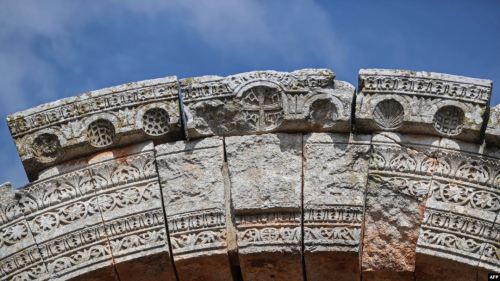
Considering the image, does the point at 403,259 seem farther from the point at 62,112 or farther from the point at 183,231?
the point at 62,112

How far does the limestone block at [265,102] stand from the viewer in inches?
368

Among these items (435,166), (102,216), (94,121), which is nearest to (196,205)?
(102,216)

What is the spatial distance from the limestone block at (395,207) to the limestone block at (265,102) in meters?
0.47

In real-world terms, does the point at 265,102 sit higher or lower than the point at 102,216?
higher

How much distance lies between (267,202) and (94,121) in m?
1.47

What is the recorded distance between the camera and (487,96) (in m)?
9.18

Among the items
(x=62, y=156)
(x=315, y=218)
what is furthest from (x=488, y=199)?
(x=62, y=156)

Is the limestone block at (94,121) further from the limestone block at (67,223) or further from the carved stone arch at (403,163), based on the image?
the carved stone arch at (403,163)

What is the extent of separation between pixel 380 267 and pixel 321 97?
1346mm

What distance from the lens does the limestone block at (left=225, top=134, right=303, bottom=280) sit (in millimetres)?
9148

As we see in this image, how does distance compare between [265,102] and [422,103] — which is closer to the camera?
[422,103]

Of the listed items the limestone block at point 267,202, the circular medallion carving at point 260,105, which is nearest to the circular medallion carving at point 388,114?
the limestone block at point 267,202

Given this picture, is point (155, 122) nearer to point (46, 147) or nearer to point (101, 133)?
point (101, 133)

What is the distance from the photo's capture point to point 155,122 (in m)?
9.46
